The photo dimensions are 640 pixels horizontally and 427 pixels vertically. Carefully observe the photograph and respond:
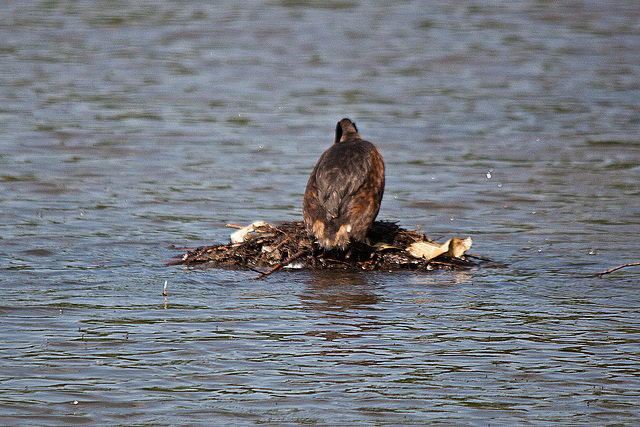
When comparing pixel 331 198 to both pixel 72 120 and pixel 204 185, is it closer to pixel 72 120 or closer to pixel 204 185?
pixel 204 185

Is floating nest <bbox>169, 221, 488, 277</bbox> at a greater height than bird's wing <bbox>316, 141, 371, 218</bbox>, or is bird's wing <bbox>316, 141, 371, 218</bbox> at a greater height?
bird's wing <bbox>316, 141, 371, 218</bbox>

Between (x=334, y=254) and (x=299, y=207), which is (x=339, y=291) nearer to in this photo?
(x=334, y=254)

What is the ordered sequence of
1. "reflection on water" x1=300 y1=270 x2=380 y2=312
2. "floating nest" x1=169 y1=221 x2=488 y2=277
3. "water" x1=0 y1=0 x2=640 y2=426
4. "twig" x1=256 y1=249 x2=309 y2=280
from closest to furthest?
"water" x1=0 y1=0 x2=640 y2=426 → "reflection on water" x1=300 y1=270 x2=380 y2=312 → "twig" x1=256 y1=249 x2=309 y2=280 → "floating nest" x1=169 y1=221 x2=488 y2=277

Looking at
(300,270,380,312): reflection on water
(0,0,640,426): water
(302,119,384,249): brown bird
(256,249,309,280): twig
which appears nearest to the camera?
(0,0,640,426): water

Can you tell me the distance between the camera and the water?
6039 millimetres

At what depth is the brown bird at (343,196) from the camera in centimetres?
886

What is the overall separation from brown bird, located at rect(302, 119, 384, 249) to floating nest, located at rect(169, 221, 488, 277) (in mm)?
194

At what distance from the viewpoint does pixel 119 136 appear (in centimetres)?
1504

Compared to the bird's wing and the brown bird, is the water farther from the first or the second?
the bird's wing

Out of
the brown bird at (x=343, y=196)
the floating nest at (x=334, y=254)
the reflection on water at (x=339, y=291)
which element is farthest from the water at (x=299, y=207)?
the brown bird at (x=343, y=196)

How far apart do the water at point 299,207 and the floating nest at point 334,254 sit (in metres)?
0.24

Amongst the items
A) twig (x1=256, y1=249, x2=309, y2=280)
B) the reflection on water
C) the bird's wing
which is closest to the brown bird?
the bird's wing

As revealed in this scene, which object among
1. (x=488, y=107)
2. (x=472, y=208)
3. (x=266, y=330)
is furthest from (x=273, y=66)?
(x=266, y=330)

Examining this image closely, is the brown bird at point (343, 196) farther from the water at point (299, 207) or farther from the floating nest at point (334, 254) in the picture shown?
the water at point (299, 207)
